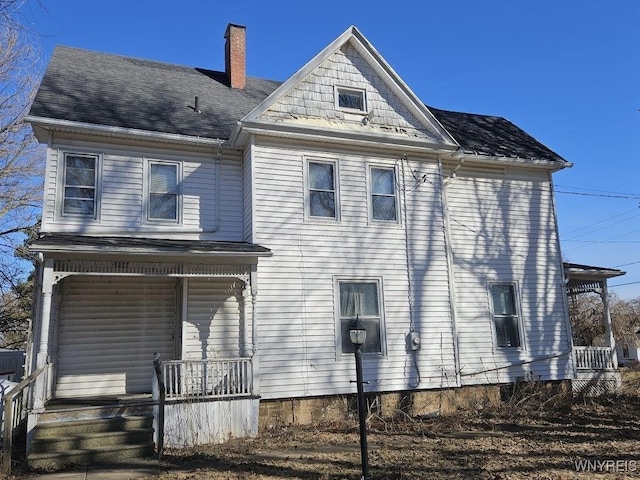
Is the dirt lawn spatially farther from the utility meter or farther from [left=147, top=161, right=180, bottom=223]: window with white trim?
[left=147, top=161, right=180, bottom=223]: window with white trim

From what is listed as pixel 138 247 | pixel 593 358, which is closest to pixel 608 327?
pixel 593 358

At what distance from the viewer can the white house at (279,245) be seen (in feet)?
34.1

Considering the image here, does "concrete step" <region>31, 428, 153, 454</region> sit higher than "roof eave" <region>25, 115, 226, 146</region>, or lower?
lower

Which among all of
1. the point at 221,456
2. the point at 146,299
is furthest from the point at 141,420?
the point at 146,299

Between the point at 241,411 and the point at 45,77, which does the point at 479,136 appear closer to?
the point at 241,411

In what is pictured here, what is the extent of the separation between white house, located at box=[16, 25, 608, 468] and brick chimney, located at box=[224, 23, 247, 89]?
1393mm

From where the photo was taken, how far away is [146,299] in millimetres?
11219

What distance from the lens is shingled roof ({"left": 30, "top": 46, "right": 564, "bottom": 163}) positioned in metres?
11.4

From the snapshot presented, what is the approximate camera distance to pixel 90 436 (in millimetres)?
8359

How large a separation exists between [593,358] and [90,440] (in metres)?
12.6

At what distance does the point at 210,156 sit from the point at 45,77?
4.34 metres

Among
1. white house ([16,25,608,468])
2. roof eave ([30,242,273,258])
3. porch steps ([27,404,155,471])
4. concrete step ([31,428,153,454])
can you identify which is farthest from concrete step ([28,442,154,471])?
roof eave ([30,242,273,258])

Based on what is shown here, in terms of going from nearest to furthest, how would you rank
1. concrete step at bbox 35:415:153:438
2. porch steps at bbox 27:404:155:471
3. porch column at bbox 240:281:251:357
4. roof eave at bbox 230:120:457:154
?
porch steps at bbox 27:404:155:471 < concrete step at bbox 35:415:153:438 < porch column at bbox 240:281:251:357 < roof eave at bbox 230:120:457:154
